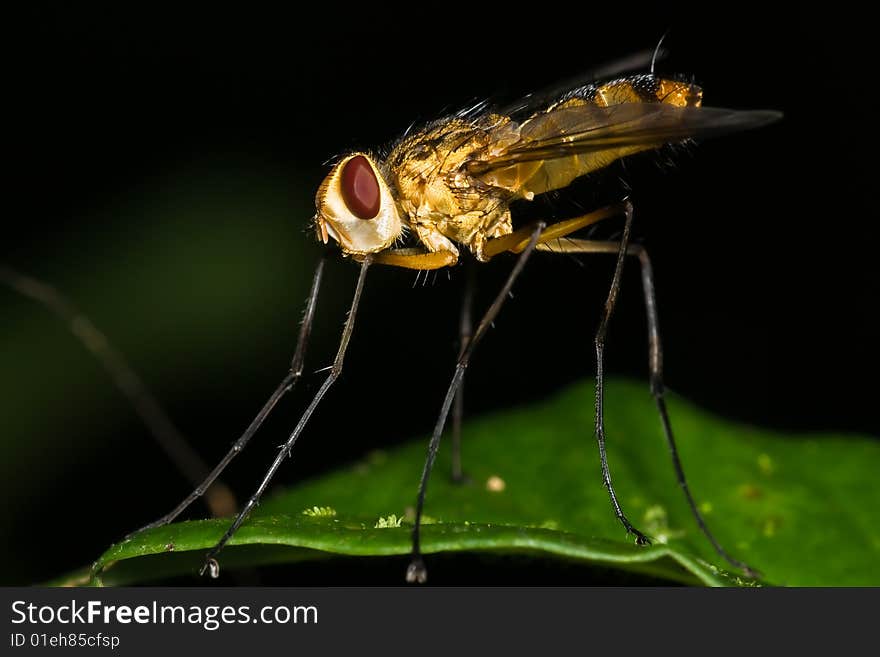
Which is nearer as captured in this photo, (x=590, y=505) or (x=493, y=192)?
(x=590, y=505)

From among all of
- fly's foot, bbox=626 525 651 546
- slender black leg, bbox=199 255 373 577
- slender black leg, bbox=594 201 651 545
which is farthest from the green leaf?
slender black leg, bbox=594 201 651 545

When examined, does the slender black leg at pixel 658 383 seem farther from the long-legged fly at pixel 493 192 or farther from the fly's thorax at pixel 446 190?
the fly's thorax at pixel 446 190

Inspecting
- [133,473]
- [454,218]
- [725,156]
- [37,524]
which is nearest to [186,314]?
[133,473]

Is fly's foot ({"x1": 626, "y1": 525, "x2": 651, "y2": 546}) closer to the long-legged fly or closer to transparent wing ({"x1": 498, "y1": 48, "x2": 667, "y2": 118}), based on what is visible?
the long-legged fly

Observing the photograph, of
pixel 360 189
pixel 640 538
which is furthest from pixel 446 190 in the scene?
pixel 640 538

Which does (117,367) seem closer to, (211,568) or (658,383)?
(211,568)

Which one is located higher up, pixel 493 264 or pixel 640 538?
pixel 493 264

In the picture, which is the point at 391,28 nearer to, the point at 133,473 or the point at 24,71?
the point at 24,71
